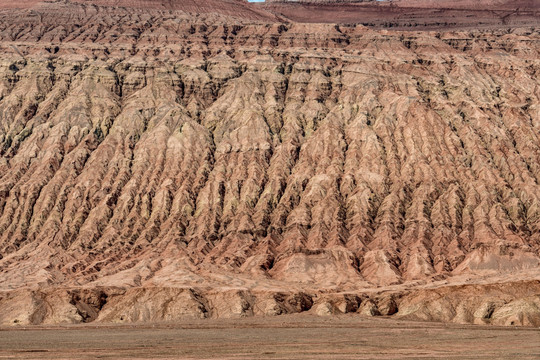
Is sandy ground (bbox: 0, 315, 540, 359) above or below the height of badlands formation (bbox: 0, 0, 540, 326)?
below

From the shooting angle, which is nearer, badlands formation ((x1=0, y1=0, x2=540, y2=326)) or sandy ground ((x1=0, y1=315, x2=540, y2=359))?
sandy ground ((x1=0, y1=315, x2=540, y2=359))

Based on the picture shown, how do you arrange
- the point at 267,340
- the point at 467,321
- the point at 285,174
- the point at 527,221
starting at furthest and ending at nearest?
the point at 285,174
the point at 527,221
the point at 467,321
the point at 267,340

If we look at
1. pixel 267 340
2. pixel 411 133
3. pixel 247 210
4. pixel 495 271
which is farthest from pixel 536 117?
pixel 267 340

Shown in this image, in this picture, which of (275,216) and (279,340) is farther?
(275,216)

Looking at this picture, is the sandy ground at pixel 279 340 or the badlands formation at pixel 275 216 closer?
the sandy ground at pixel 279 340

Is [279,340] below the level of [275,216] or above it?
below

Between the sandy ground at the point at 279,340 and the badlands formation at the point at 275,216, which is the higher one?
the badlands formation at the point at 275,216

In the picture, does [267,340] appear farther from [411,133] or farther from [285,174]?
[411,133]

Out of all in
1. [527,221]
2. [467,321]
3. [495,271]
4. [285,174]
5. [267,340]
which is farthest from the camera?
[285,174]
